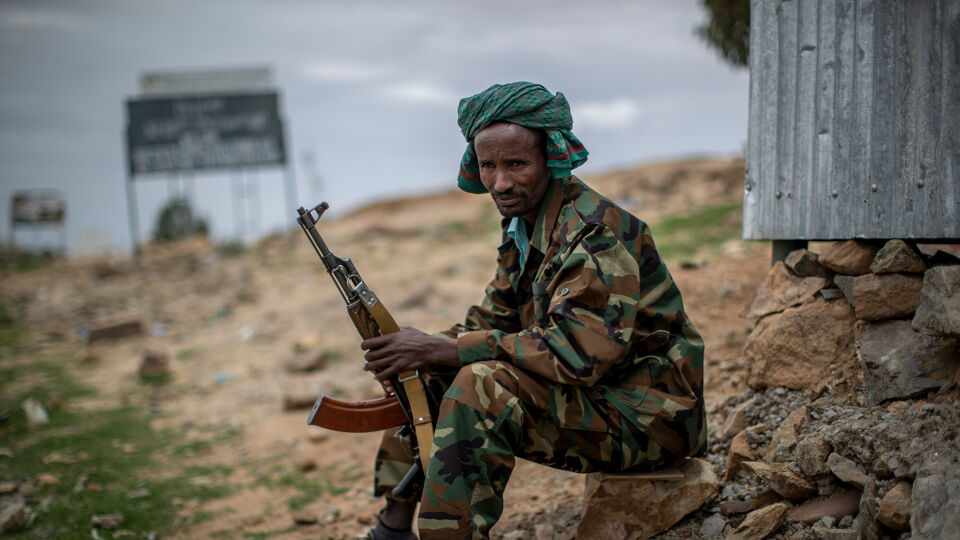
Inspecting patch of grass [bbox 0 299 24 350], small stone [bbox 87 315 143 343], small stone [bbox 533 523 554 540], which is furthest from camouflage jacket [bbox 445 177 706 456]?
patch of grass [bbox 0 299 24 350]

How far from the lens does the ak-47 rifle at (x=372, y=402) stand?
8.84 feet

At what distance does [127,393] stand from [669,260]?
5658 millimetres

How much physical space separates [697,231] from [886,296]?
19.3 feet

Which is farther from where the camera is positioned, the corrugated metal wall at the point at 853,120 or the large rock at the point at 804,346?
the large rock at the point at 804,346

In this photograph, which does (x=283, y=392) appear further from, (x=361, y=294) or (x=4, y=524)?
(x=361, y=294)

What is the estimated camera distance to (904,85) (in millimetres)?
3025

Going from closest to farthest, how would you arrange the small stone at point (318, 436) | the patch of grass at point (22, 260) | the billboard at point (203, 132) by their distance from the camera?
the small stone at point (318, 436), the patch of grass at point (22, 260), the billboard at point (203, 132)

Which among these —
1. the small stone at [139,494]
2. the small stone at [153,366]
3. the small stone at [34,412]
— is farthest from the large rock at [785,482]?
the small stone at [153,366]

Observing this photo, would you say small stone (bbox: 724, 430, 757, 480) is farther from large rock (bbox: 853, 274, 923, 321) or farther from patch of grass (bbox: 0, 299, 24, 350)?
patch of grass (bbox: 0, 299, 24, 350)

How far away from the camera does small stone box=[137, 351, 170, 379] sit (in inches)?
294

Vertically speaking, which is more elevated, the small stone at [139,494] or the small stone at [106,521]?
the small stone at [106,521]

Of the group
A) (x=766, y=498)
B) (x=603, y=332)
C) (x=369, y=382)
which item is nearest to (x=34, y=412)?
(x=369, y=382)

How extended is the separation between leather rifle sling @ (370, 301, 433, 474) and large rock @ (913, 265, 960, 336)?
5.90ft

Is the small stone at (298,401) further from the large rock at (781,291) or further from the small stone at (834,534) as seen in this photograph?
the small stone at (834,534)
